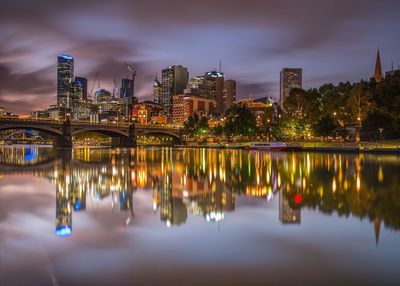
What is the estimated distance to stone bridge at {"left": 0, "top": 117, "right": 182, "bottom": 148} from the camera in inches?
4301

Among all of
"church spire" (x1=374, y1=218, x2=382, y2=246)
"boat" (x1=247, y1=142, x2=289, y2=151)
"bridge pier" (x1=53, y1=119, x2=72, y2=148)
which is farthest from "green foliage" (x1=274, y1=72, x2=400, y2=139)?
"church spire" (x1=374, y1=218, x2=382, y2=246)

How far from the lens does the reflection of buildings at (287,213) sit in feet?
42.0

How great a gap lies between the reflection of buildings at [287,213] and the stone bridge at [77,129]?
10383 centimetres

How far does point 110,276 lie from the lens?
770cm

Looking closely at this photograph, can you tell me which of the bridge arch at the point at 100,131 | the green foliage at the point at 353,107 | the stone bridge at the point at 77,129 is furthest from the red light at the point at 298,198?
the bridge arch at the point at 100,131

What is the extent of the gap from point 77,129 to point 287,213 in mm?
124339

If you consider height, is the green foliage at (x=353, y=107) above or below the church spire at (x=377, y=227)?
above

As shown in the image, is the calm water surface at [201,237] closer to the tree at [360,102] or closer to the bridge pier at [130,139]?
the tree at [360,102]

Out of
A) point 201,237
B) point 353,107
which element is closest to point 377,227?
point 201,237

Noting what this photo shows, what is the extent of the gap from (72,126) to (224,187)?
11459cm

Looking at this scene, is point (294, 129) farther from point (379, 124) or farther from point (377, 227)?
point (377, 227)

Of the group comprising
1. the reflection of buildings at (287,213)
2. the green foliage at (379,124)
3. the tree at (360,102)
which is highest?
the tree at (360,102)

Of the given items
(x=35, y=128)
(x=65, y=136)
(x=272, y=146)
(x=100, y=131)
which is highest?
(x=35, y=128)

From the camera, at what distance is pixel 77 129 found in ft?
430
